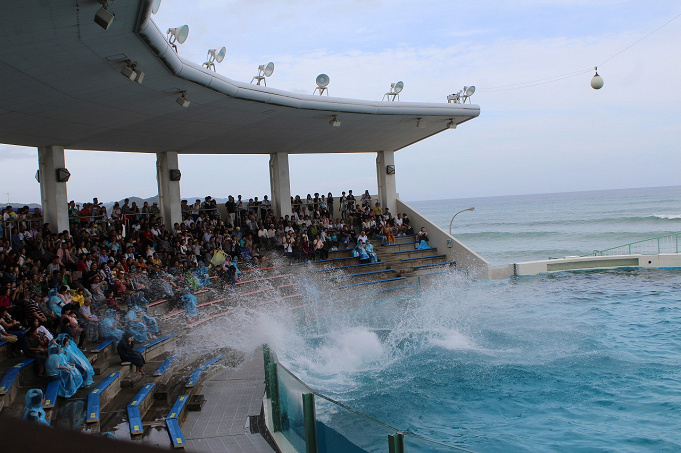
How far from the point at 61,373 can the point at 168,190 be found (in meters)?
10.4

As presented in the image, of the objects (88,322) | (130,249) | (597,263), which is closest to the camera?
(88,322)

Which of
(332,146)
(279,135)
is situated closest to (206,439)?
(279,135)

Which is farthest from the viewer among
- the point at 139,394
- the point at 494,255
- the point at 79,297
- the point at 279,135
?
the point at 494,255

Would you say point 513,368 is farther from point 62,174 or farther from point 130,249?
point 62,174

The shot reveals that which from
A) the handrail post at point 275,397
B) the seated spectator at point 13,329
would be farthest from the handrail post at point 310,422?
the seated spectator at point 13,329

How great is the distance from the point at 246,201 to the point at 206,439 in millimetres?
13979

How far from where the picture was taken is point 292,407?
5.82 meters

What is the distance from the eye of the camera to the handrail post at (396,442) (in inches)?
159

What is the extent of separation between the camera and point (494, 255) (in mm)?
49719

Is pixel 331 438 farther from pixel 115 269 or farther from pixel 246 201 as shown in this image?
pixel 246 201

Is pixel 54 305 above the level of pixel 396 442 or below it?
above

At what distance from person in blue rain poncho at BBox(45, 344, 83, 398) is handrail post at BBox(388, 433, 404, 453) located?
5018 millimetres

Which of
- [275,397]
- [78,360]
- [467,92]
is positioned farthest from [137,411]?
[467,92]

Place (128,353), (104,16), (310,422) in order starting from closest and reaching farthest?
(310,422) → (104,16) → (128,353)
